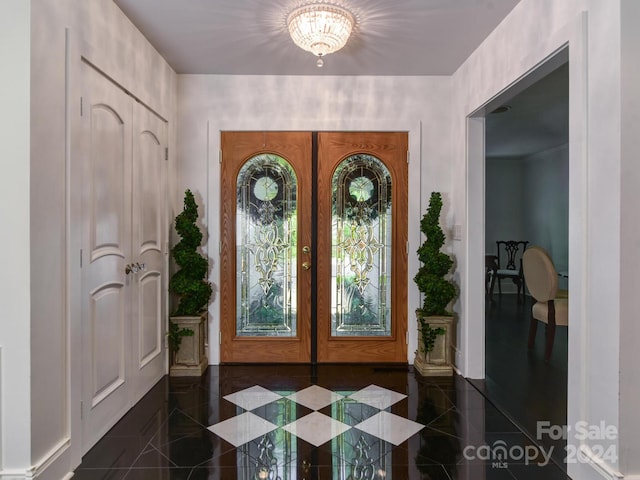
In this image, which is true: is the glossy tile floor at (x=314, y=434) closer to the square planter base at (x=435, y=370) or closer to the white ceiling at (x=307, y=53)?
the square planter base at (x=435, y=370)

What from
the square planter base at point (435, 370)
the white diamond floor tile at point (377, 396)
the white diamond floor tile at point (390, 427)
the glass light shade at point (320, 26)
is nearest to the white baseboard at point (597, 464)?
the white diamond floor tile at point (390, 427)

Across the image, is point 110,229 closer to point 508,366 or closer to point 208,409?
point 208,409

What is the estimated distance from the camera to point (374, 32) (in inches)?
109

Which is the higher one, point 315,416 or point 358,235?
point 358,235

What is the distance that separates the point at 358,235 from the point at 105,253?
207 centimetres

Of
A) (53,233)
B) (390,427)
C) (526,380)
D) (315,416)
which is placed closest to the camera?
(53,233)

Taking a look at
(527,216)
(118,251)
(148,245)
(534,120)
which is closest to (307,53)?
(148,245)

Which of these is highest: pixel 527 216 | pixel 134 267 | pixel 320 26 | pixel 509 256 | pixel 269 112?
pixel 320 26

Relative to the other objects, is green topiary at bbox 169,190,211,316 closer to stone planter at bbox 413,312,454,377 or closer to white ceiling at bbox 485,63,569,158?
stone planter at bbox 413,312,454,377

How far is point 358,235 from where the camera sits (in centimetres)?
362

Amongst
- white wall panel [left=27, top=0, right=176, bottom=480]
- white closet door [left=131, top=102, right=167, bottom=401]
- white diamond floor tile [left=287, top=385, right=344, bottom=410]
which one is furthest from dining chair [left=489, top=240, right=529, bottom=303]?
white wall panel [left=27, top=0, right=176, bottom=480]

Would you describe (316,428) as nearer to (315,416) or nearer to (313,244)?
(315,416)

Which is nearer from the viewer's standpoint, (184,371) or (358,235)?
(184,371)

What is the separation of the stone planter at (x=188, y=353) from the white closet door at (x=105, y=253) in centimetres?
64
